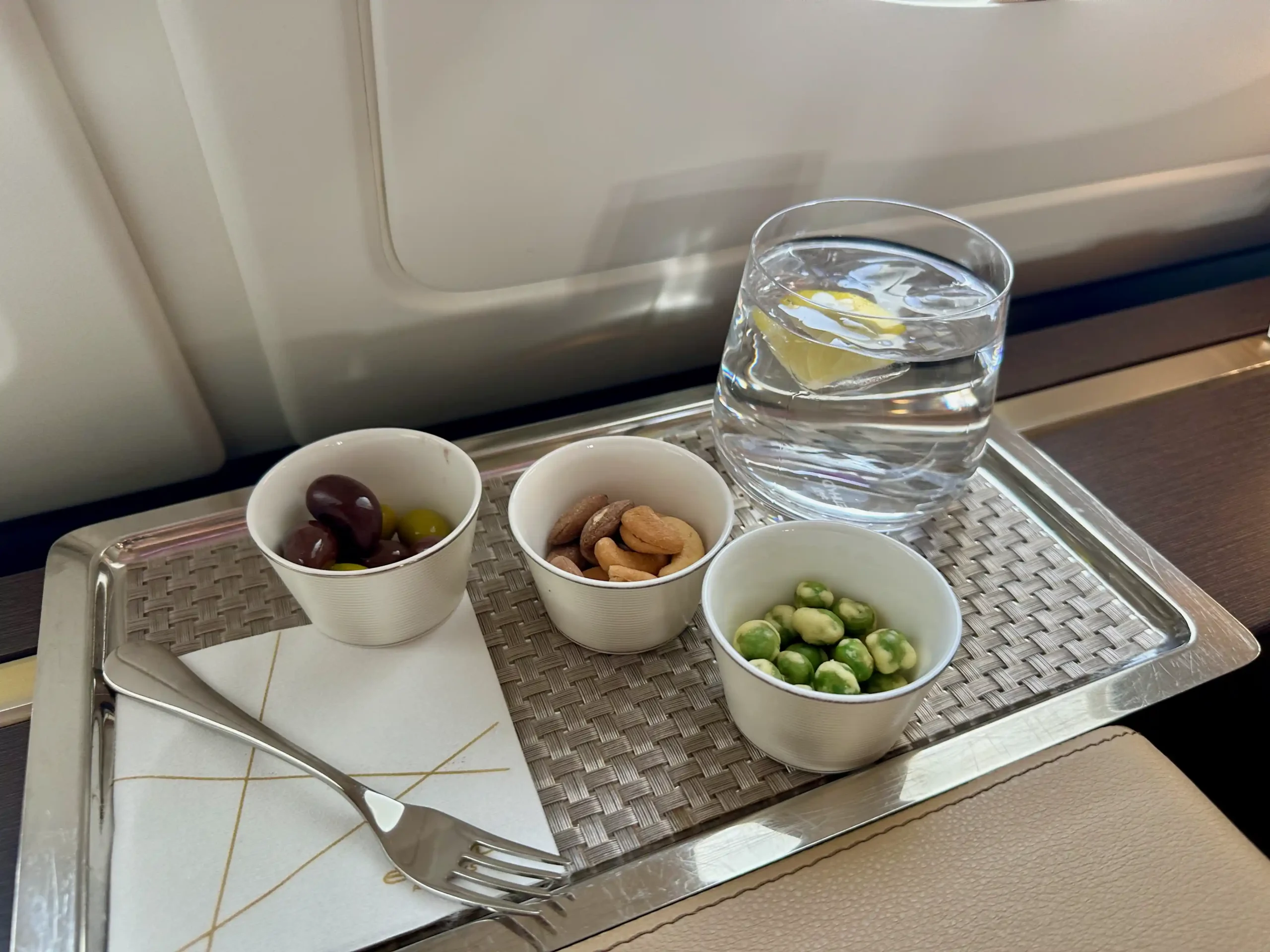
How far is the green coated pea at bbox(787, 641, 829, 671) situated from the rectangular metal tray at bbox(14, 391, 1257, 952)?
0.05m

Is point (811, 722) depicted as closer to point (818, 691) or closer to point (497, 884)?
point (818, 691)

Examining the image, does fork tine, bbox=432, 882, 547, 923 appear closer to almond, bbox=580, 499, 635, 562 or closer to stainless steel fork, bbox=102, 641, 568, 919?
stainless steel fork, bbox=102, 641, 568, 919

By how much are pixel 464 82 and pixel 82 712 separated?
360 millimetres

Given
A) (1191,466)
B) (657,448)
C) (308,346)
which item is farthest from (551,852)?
(1191,466)

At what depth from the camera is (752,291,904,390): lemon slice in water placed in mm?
465

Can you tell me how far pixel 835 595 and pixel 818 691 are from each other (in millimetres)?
80

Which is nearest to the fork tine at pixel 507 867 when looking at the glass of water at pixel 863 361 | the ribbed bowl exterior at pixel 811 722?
the ribbed bowl exterior at pixel 811 722

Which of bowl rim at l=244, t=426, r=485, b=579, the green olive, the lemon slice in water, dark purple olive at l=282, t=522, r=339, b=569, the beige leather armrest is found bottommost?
the beige leather armrest

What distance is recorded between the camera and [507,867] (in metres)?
0.37

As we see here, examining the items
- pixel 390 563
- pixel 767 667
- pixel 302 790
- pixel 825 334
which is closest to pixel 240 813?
pixel 302 790

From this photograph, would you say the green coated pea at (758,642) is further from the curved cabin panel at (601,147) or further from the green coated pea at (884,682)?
the curved cabin panel at (601,147)

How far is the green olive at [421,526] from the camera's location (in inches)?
18.9

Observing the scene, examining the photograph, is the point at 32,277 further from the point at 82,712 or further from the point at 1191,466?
the point at 1191,466

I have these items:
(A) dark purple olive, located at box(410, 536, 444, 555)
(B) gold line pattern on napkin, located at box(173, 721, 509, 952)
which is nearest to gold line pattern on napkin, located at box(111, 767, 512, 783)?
(B) gold line pattern on napkin, located at box(173, 721, 509, 952)
